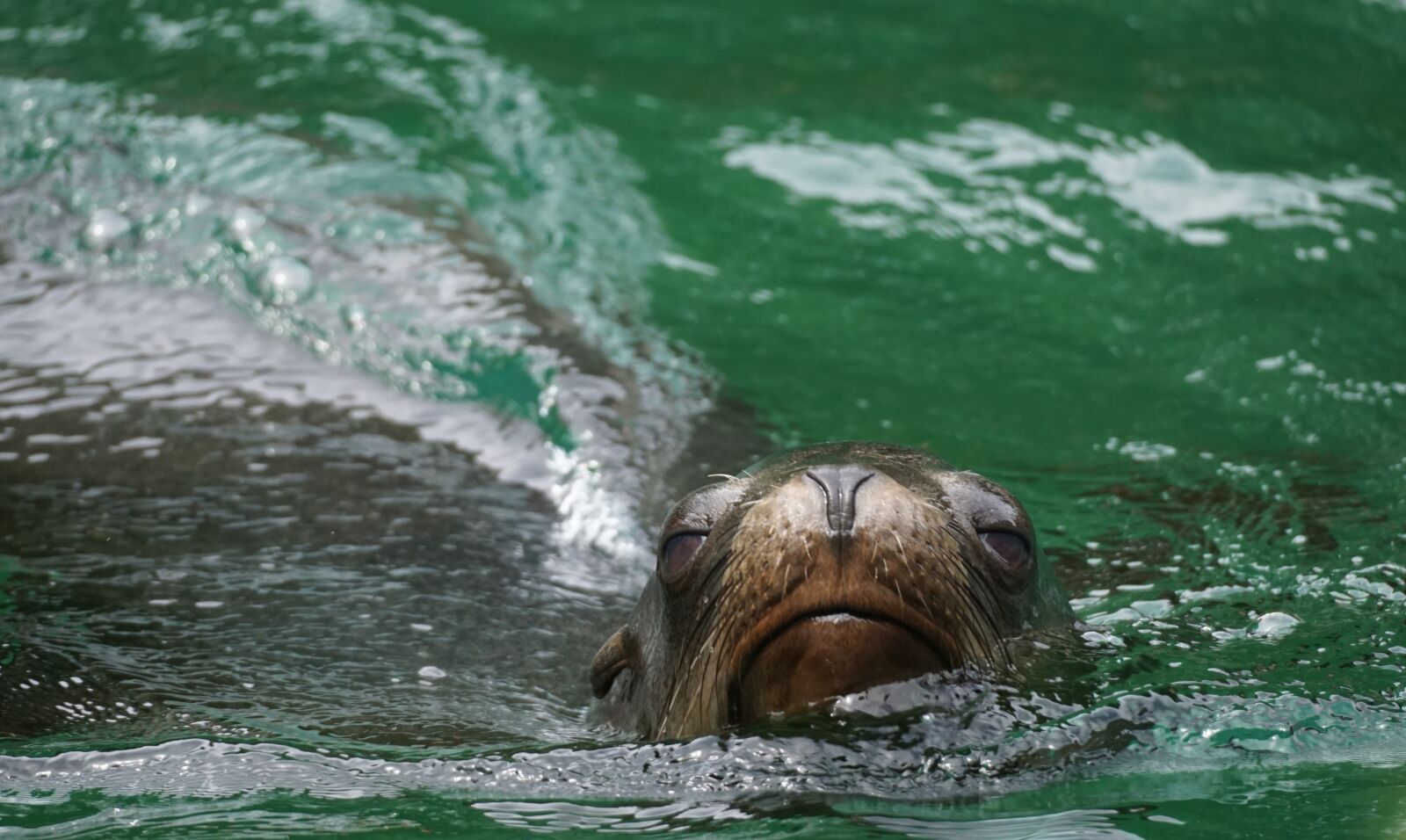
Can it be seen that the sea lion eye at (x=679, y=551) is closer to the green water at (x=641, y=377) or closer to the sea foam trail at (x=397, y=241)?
the green water at (x=641, y=377)

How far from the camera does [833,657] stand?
319 centimetres

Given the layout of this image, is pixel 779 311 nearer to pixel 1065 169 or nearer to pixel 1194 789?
pixel 1065 169

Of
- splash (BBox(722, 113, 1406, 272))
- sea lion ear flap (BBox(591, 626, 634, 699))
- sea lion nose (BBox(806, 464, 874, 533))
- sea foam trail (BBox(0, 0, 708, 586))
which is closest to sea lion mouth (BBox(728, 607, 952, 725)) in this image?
sea lion nose (BBox(806, 464, 874, 533))

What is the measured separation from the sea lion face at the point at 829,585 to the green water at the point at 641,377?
0.47ft

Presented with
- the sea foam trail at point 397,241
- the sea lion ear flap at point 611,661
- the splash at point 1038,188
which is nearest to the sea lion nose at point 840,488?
the sea lion ear flap at point 611,661

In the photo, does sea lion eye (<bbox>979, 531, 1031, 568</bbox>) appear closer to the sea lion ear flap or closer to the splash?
the sea lion ear flap

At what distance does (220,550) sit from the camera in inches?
202

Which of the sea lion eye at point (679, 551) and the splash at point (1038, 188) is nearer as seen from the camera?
the sea lion eye at point (679, 551)

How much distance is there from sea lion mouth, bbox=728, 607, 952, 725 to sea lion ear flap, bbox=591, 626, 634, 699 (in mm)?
788

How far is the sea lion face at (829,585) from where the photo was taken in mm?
3178

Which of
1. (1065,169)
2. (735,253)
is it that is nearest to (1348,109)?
(1065,169)

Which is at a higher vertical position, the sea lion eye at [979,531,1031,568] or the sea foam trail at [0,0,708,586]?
the sea lion eye at [979,531,1031,568]

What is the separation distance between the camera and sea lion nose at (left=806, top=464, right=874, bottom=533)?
3.17m

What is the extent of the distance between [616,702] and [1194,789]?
4.96 ft
